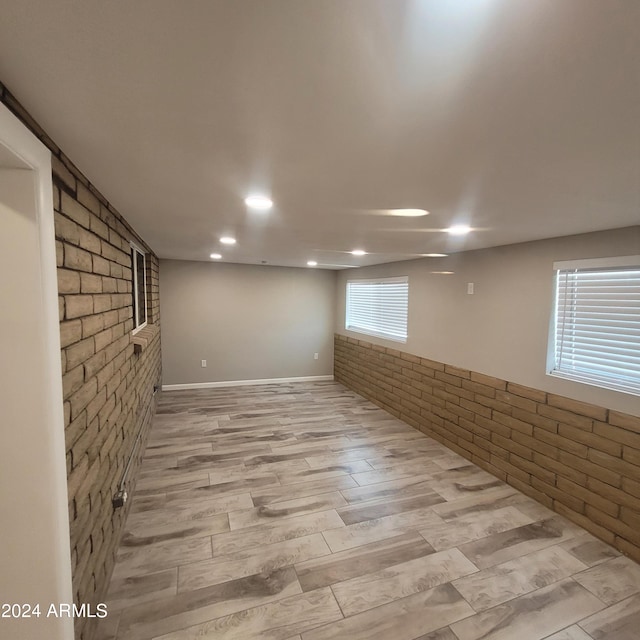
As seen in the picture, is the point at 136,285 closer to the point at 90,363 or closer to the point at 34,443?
the point at 90,363

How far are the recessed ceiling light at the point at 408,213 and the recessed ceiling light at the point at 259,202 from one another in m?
0.69

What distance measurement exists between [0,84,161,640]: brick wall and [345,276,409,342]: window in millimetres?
3331

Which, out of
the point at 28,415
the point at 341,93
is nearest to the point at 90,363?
the point at 28,415

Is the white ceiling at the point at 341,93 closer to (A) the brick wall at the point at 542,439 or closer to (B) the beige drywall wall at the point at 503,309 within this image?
(B) the beige drywall wall at the point at 503,309

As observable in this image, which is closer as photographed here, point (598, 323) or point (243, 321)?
point (598, 323)

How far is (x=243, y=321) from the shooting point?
5637mm

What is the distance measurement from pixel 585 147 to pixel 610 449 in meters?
2.13

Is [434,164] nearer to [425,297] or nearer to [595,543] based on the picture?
[595,543]

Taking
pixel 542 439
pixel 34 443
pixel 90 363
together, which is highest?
pixel 90 363

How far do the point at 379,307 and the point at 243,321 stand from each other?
2.37 m

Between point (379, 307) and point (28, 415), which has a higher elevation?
point (379, 307)

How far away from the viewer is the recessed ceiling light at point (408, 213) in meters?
1.80

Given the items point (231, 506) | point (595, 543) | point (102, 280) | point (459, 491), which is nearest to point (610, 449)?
point (595, 543)

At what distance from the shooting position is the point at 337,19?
0.54 meters
